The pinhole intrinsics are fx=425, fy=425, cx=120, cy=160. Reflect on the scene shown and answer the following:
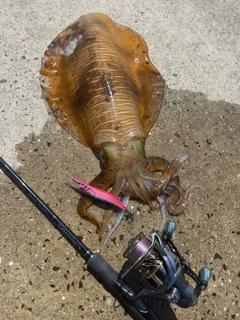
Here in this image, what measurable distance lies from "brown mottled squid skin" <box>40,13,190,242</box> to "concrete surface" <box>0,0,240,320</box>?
4.3 inches

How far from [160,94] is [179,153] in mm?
632

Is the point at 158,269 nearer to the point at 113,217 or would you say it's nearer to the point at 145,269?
the point at 145,269

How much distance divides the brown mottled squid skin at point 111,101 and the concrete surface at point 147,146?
0.11 m

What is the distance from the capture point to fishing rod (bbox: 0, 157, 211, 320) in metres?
2.71

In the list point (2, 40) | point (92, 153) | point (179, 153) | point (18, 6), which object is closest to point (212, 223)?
point (179, 153)

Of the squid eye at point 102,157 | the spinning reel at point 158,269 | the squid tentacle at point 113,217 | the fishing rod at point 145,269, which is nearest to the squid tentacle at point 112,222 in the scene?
the squid tentacle at point 113,217

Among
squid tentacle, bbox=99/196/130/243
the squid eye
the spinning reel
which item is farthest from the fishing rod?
the squid eye

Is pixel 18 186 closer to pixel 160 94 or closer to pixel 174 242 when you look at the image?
pixel 174 242

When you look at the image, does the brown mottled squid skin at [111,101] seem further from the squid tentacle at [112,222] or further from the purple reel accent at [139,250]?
the purple reel accent at [139,250]

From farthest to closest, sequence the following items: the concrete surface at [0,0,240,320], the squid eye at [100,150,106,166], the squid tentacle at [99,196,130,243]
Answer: the squid eye at [100,150,106,166]
the squid tentacle at [99,196,130,243]
the concrete surface at [0,0,240,320]

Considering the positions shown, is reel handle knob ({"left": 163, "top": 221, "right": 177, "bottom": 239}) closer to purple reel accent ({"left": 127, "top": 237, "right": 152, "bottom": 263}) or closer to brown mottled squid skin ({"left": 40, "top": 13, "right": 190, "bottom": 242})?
brown mottled squid skin ({"left": 40, "top": 13, "right": 190, "bottom": 242})

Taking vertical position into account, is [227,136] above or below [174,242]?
above

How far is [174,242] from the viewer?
3.35 metres

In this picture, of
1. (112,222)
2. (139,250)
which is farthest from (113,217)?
(139,250)
